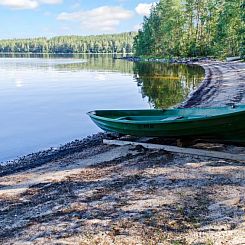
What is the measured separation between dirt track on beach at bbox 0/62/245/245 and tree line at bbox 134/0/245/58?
49.8 metres

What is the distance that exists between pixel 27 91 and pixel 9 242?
2659 centimetres

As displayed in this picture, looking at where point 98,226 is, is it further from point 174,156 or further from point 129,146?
point 129,146

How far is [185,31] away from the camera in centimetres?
7456

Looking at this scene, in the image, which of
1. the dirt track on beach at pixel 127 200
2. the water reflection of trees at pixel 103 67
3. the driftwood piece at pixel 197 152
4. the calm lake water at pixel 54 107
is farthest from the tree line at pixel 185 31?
the dirt track on beach at pixel 127 200

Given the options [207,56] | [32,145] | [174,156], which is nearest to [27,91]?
[32,145]

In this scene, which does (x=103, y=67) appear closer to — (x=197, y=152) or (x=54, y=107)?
(x=54, y=107)

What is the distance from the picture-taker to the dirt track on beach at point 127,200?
4770 mm

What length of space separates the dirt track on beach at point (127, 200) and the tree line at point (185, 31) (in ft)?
164

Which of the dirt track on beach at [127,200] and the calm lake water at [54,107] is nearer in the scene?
the dirt track on beach at [127,200]

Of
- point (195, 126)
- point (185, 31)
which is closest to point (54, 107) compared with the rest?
point (195, 126)

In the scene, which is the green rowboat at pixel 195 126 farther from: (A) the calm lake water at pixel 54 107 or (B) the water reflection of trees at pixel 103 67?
(B) the water reflection of trees at pixel 103 67

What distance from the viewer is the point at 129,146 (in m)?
9.78

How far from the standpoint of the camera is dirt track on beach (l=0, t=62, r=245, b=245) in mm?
4770

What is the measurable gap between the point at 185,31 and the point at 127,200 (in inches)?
2857
